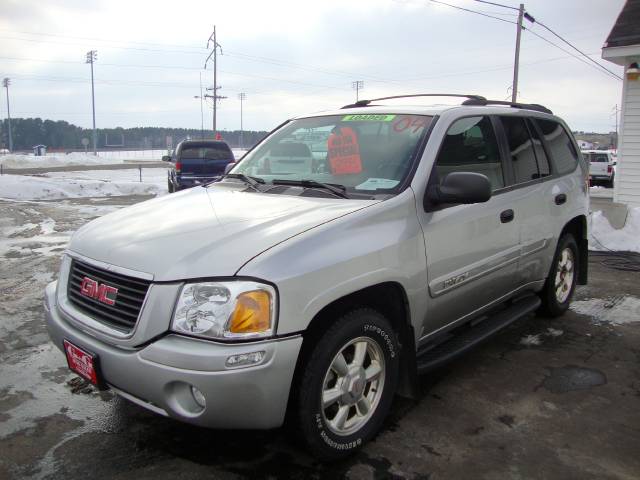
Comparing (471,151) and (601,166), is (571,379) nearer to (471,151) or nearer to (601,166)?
(471,151)

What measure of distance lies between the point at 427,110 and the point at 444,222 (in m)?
0.86

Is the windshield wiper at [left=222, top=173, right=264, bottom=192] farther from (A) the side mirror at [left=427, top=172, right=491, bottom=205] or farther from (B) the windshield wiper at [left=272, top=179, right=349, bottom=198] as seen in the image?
(A) the side mirror at [left=427, top=172, right=491, bottom=205]

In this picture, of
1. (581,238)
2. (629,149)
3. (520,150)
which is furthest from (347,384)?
(629,149)

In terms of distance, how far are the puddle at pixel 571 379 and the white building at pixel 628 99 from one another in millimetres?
8414

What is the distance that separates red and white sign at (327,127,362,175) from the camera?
3.41m

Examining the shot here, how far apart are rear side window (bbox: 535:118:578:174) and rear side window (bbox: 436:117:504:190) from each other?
976 mm

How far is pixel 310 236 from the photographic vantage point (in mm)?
2518

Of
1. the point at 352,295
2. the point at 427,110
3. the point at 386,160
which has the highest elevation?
the point at 427,110

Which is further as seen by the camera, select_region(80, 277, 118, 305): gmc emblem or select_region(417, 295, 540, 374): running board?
select_region(417, 295, 540, 374): running board

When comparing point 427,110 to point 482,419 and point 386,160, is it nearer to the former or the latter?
point 386,160

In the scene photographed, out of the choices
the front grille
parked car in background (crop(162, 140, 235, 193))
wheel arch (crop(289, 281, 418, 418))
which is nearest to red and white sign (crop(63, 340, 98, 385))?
the front grille

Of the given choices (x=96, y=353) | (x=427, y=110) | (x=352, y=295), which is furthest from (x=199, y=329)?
(x=427, y=110)

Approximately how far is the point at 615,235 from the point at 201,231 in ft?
25.9

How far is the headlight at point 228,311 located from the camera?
2.28 metres
